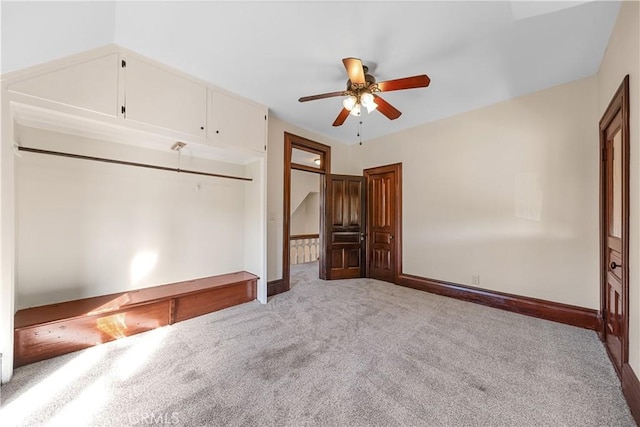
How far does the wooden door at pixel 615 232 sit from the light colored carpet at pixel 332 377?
0.25 m

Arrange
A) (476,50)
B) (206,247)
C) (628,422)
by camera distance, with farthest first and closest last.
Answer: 1. (206,247)
2. (476,50)
3. (628,422)

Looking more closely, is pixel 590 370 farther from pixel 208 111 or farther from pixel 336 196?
pixel 208 111

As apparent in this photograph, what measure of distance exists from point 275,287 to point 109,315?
196 cm

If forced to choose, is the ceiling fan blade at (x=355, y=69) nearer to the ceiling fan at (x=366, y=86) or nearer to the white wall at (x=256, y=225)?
the ceiling fan at (x=366, y=86)

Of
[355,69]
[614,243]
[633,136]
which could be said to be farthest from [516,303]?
[355,69]

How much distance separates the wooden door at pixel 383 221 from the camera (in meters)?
4.31

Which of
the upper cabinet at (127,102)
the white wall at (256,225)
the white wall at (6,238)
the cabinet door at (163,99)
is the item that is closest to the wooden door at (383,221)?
the white wall at (256,225)

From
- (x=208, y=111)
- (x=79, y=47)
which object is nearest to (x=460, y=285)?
(x=208, y=111)

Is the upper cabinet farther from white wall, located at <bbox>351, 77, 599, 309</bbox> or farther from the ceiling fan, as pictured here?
white wall, located at <bbox>351, 77, 599, 309</bbox>

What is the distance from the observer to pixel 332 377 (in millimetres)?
1748

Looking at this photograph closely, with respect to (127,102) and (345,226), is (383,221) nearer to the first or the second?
(345,226)

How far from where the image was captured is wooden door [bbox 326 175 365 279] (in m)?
4.58

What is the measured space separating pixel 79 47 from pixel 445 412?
12.5ft

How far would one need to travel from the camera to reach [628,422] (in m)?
1.38
